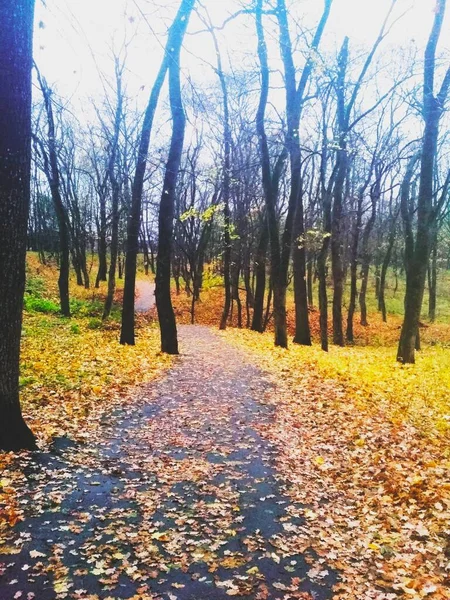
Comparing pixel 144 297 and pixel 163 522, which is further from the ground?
pixel 144 297

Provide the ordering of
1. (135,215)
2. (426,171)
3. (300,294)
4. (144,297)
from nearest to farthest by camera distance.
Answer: (426,171) → (135,215) → (300,294) → (144,297)

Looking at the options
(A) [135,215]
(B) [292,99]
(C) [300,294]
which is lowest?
(C) [300,294]

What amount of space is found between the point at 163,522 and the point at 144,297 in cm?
3875

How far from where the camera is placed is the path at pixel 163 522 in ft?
13.0

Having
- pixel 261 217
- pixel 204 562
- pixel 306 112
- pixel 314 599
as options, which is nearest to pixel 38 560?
pixel 204 562

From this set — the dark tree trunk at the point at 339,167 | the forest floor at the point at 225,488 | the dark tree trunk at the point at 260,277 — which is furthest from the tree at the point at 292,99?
the forest floor at the point at 225,488

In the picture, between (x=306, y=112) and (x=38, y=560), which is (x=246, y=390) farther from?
(x=306, y=112)

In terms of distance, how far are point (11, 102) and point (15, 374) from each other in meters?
3.37

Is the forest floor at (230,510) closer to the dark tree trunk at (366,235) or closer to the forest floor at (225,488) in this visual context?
the forest floor at (225,488)

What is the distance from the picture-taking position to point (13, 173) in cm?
559

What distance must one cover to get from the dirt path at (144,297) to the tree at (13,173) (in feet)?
92.0

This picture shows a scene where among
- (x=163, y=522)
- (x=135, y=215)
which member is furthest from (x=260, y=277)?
(x=163, y=522)

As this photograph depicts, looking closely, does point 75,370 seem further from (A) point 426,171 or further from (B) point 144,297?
(B) point 144,297

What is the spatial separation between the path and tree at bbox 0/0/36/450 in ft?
4.62
